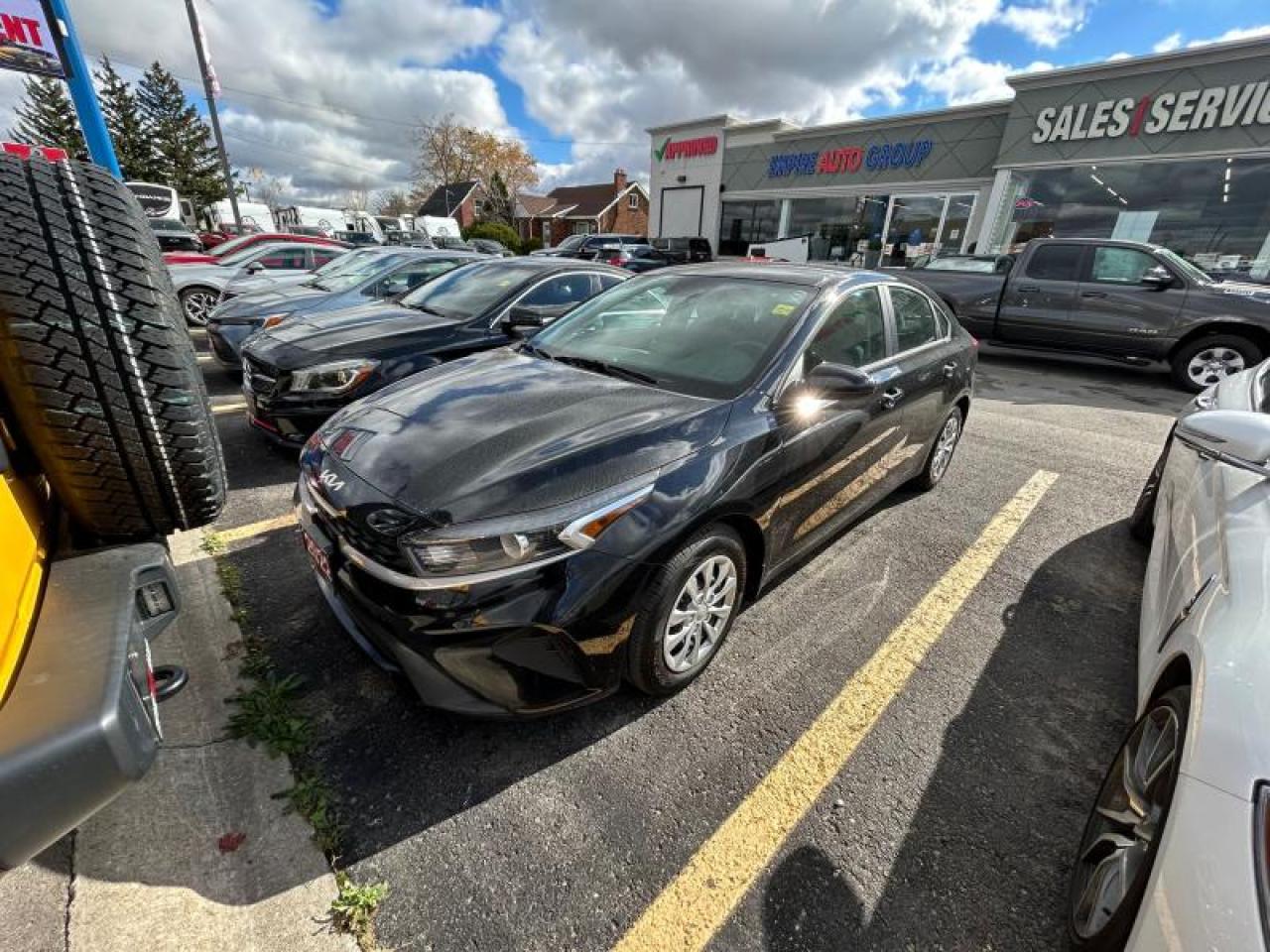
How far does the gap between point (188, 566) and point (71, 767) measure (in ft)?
7.59

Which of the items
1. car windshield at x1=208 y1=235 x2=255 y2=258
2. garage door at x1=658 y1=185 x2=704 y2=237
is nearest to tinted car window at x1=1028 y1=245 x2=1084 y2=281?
car windshield at x1=208 y1=235 x2=255 y2=258

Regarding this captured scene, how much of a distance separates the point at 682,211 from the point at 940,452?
22960mm

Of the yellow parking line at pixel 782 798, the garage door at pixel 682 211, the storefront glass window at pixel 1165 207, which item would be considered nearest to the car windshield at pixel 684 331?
the yellow parking line at pixel 782 798

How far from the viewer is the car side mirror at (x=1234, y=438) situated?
1.68 m

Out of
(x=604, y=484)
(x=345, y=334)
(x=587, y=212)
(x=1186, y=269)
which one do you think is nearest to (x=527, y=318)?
(x=345, y=334)

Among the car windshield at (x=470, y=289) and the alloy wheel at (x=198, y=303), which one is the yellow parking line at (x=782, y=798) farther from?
the alloy wheel at (x=198, y=303)

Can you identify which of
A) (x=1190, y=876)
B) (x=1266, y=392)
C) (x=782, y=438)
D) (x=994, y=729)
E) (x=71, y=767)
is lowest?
(x=994, y=729)

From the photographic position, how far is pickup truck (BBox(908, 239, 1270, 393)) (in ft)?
23.9

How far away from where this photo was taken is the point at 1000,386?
25.1 ft

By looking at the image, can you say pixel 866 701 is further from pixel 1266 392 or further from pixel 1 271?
A: pixel 1 271

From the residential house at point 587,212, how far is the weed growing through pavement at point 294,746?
51673 millimetres

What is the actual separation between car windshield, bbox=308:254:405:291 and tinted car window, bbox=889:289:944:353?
5631 millimetres


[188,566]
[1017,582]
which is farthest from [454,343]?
[1017,582]

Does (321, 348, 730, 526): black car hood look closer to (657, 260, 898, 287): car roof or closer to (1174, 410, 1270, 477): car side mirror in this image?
(657, 260, 898, 287): car roof
